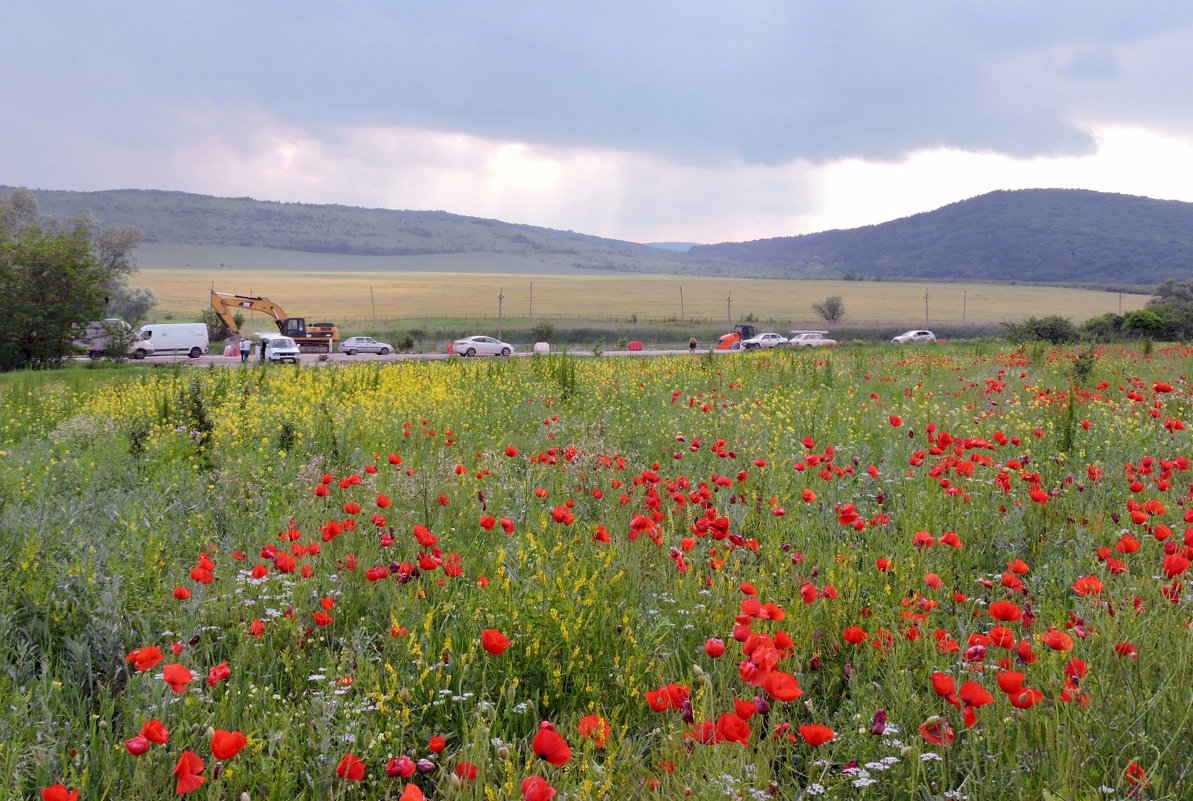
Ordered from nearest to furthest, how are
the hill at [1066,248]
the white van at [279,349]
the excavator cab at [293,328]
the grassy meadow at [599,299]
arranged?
the white van at [279,349]
the excavator cab at [293,328]
the grassy meadow at [599,299]
the hill at [1066,248]

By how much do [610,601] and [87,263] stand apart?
99.8ft

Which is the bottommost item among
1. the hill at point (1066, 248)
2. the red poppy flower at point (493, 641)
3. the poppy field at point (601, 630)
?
the poppy field at point (601, 630)

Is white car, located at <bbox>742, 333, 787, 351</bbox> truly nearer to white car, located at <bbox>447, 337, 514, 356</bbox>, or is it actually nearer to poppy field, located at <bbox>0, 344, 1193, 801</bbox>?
white car, located at <bbox>447, 337, 514, 356</bbox>

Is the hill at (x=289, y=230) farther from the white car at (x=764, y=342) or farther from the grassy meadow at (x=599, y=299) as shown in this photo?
the white car at (x=764, y=342)

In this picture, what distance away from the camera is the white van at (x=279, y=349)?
32.8 meters

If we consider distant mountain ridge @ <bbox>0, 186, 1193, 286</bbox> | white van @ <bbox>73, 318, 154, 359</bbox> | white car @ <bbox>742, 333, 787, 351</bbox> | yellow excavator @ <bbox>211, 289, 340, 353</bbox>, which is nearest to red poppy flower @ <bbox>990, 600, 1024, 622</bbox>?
white van @ <bbox>73, 318, 154, 359</bbox>

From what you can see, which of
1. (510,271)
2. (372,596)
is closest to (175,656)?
(372,596)

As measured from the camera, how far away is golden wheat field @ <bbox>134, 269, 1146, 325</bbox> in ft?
242

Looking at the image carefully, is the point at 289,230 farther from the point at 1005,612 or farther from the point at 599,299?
the point at 1005,612

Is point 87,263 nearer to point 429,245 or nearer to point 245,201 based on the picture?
point 429,245

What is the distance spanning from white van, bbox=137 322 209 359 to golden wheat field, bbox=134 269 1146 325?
3034cm

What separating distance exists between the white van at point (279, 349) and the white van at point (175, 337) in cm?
388

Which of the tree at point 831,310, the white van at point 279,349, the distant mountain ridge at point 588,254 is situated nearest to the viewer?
the white van at point 279,349

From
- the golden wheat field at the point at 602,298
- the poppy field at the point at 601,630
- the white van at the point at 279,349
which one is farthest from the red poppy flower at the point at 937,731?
the golden wheat field at the point at 602,298
